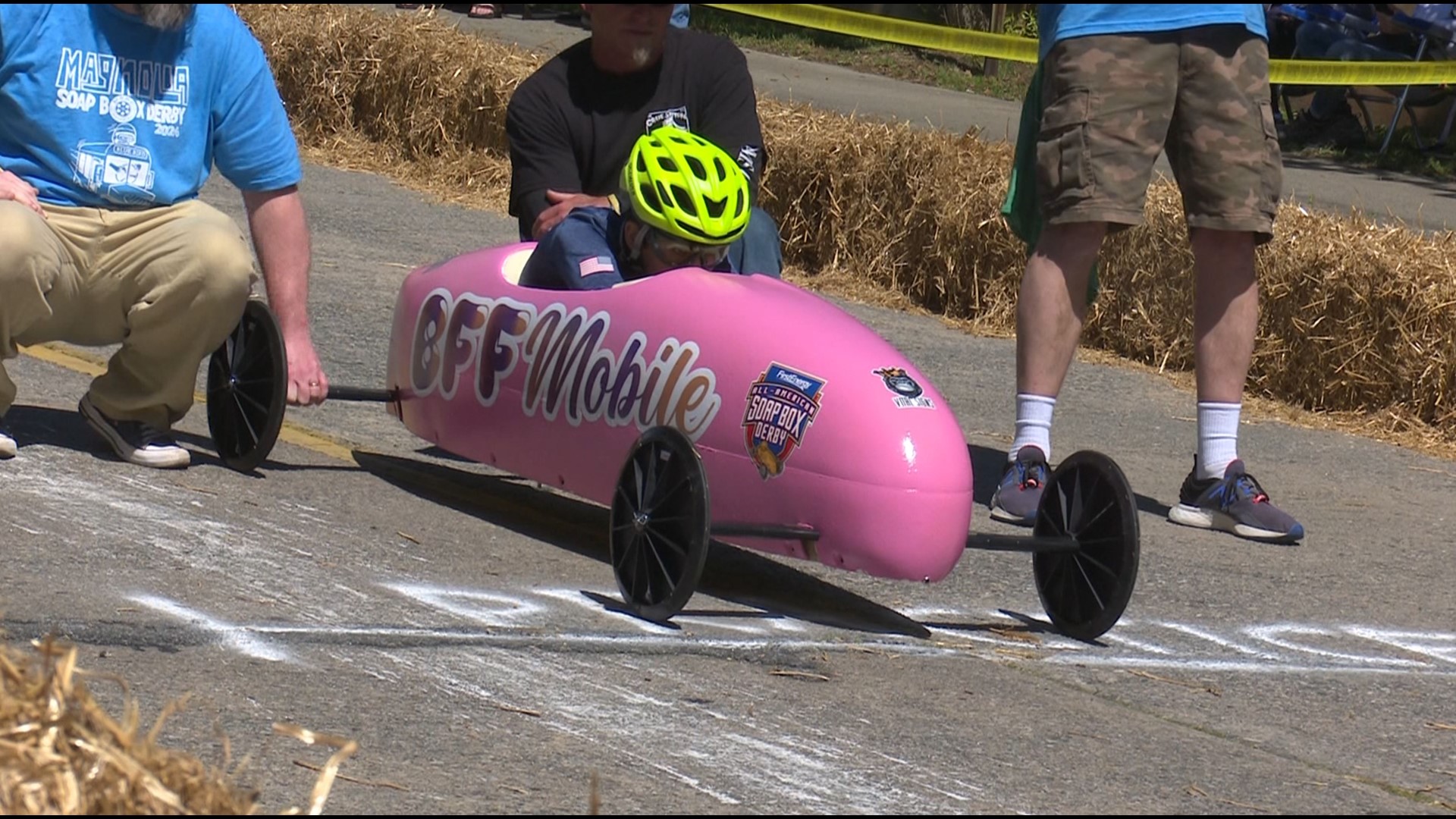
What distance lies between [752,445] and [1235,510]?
1.98 m

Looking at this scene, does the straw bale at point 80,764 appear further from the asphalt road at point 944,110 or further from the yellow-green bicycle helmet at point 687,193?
the asphalt road at point 944,110

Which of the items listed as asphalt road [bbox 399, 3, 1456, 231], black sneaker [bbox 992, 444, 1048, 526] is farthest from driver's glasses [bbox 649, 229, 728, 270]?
asphalt road [bbox 399, 3, 1456, 231]

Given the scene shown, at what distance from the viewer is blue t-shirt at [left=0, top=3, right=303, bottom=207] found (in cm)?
533

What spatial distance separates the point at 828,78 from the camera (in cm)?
1936

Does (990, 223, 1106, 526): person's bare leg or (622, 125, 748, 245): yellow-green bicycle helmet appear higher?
(622, 125, 748, 245): yellow-green bicycle helmet

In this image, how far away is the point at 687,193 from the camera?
5305 millimetres

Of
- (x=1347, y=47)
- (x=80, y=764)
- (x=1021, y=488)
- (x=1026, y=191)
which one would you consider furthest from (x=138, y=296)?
(x=1347, y=47)

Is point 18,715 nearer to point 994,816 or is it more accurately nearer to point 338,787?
point 338,787

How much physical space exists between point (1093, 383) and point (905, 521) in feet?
14.2

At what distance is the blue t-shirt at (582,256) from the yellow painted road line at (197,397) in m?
0.86

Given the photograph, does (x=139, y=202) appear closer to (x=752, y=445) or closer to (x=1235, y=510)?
(x=752, y=445)

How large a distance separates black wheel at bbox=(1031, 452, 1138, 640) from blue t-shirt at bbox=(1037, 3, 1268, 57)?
5.31ft

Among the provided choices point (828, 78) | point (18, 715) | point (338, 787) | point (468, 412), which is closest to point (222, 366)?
point (468, 412)

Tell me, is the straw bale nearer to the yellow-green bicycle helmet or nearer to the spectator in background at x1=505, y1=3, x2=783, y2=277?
the yellow-green bicycle helmet
